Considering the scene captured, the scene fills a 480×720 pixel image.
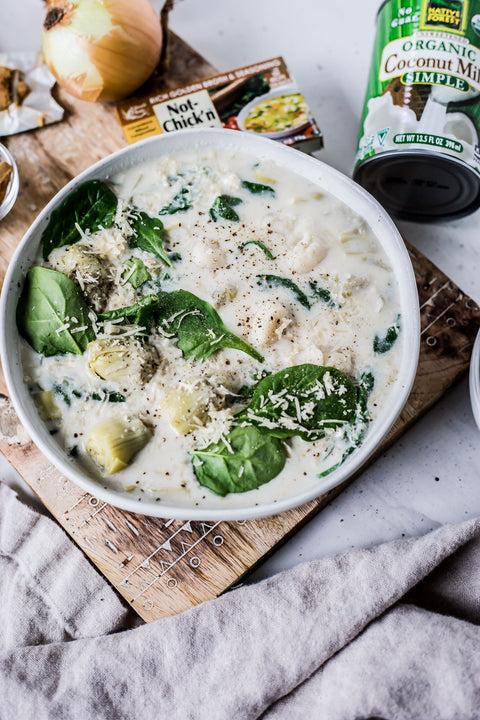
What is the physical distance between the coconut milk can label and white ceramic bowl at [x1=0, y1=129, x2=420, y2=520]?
0.18 meters

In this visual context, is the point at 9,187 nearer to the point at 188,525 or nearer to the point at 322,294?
the point at 322,294

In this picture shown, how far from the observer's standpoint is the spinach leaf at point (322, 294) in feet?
6.01


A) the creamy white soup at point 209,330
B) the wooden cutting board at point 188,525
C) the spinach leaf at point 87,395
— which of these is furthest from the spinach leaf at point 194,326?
the wooden cutting board at point 188,525

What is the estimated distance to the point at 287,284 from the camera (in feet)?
6.07

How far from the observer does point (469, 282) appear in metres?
2.20

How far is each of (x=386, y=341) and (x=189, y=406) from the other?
21.8 inches

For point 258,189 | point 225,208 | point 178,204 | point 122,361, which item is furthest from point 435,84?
point 122,361

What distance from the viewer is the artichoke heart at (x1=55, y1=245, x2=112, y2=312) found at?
5.98ft

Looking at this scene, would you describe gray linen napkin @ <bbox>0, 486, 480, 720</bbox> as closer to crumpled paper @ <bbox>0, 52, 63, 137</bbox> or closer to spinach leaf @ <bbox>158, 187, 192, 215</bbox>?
spinach leaf @ <bbox>158, 187, 192, 215</bbox>

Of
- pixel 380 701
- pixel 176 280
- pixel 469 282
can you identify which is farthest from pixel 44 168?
pixel 380 701

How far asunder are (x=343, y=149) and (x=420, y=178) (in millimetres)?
375

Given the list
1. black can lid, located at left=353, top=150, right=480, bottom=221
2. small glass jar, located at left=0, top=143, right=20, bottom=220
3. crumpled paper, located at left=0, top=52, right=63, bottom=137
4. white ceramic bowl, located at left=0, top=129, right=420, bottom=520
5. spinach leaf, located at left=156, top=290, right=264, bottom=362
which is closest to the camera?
white ceramic bowl, located at left=0, top=129, right=420, bottom=520

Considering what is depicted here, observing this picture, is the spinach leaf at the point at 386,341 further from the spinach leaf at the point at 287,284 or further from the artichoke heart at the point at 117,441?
the artichoke heart at the point at 117,441

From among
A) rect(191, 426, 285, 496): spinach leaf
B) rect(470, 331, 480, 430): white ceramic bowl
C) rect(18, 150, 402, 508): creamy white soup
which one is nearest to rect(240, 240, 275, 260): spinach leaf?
rect(18, 150, 402, 508): creamy white soup
